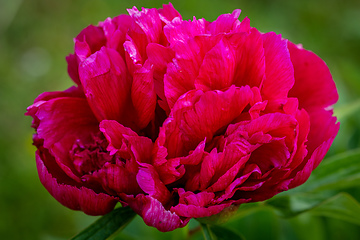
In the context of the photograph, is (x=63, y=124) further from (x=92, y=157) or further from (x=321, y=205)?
(x=321, y=205)

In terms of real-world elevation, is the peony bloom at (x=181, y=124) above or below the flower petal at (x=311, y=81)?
below

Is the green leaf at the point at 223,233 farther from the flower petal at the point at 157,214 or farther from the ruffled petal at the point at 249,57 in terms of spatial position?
the ruffled petal at the point at 249,57

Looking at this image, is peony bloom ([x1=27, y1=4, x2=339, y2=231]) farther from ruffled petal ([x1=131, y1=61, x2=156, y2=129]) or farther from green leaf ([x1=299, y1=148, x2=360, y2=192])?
green leaf ([x1=299, y1=148, x2=360, y2=192])

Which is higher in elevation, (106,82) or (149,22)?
(149,22)

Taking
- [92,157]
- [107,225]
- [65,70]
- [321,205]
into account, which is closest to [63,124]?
[92,157]

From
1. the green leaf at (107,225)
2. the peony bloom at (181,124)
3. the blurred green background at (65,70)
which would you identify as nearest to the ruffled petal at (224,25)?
the peony bloom at (181,124)

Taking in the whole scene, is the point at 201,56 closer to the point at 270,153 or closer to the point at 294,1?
the point at 270,153

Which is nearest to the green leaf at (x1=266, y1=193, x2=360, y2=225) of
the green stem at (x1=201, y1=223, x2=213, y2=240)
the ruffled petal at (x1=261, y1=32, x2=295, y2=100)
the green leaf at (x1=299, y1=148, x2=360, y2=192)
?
the green leaf at (x1=299, y1=148, x2=360, y2=192)
